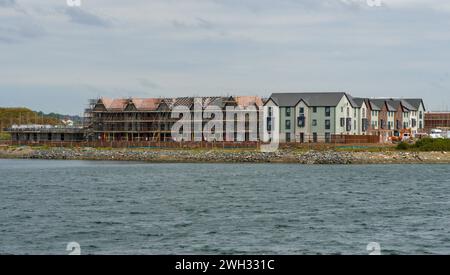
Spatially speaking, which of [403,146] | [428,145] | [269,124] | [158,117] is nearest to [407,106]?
[269,124]

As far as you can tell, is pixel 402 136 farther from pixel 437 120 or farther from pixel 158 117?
pixel 437 120

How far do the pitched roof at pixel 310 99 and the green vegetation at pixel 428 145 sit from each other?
15.6m

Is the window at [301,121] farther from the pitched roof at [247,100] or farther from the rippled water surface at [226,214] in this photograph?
the rippled water surface at [226,214]

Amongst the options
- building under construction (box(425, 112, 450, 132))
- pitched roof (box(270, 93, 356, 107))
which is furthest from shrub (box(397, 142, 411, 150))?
building under construction (box(425, 112, 450, 132))

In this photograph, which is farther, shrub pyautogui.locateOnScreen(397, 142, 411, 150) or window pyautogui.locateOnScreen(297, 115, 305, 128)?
window pyautogui.locateOnScreen(297, 115, 305, 128)

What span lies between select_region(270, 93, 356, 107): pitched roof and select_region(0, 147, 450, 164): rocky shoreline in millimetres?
16089

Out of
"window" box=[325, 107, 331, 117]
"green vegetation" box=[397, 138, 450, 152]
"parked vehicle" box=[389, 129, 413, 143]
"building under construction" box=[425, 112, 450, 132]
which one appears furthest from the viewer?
"building under construction" box=[425, 112, 450, 132]

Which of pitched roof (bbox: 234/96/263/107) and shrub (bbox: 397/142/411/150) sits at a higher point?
pitched roof (bbox: 234/96/263/107)

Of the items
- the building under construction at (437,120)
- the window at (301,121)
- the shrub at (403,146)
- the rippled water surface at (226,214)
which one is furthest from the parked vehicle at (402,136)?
the rippled water surface at (226,214)

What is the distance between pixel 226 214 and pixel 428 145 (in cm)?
5761

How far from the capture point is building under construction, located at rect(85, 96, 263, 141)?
107 meters

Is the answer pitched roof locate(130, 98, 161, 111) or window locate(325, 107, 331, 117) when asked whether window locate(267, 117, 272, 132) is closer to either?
window locate(325, 107, 331, 117)

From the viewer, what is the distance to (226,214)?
3541cm

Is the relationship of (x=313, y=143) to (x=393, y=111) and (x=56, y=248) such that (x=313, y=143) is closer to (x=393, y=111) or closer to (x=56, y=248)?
(x=393, y=111)
